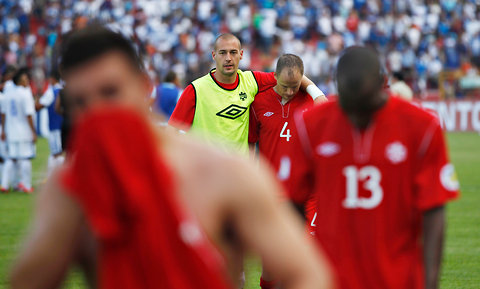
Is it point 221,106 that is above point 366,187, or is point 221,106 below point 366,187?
below

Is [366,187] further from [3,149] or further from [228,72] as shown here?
[3,149]

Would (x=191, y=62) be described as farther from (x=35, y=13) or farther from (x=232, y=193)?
(x=232, y=193)

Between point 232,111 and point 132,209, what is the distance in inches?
226

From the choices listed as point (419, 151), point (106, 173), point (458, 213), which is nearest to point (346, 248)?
point (419, 151)

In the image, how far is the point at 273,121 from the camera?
24.6ft

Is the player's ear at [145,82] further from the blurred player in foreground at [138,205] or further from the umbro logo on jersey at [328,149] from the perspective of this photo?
the umbro logo on jersey at [328,149]

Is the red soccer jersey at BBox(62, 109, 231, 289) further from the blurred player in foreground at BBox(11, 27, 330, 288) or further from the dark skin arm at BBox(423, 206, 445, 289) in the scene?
the dark skin arm at BBox(423, 206, 445, 289)

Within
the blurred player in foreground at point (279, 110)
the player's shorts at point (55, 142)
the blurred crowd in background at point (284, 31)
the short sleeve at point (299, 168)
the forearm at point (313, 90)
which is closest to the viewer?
the short sleeve at point (299, 168)

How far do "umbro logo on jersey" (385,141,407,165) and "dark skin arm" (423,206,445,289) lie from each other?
28cm

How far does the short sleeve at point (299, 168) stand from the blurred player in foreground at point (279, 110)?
3101 mm

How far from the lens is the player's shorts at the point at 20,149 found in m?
16.5

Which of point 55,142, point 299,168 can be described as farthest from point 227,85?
point 55,142

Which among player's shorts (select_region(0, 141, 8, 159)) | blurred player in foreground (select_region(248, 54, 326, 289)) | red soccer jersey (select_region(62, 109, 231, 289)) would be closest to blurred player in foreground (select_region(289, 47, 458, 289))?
red soccer jersey (select_region(62, 109, 231, 289))

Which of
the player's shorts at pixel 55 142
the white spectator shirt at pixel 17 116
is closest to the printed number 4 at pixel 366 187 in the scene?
the player's shorts at pixel 55 142
